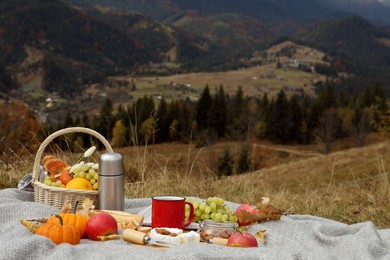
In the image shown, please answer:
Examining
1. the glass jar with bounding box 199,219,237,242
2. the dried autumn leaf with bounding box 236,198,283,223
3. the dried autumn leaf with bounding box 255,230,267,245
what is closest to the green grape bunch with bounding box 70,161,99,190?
the glass jar with bounding box 199,219,237,242

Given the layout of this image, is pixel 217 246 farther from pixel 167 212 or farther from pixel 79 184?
pixel 79 184

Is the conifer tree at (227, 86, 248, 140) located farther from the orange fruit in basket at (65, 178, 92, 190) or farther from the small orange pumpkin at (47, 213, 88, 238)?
the small orange pumpkin at (47, 213, 88, 238)

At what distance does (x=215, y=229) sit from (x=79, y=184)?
136cm

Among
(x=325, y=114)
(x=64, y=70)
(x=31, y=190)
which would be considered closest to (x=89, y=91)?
(x=64, y=70)

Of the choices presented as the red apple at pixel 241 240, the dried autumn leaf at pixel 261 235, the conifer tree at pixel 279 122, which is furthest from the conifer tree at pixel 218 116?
the red apple at pixel 241 240

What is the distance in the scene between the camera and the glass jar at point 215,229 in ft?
12.3

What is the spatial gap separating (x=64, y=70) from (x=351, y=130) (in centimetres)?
14998

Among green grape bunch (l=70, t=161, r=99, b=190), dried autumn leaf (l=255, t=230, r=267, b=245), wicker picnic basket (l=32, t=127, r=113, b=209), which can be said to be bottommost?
dried autumn leaf (l=255, t=230, r=267, b=245)

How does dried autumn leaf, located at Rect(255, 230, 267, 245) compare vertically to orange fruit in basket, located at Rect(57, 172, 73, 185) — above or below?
below

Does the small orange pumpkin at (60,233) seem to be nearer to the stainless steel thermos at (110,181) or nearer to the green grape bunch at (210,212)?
the stainless steel thermos at (110,181)

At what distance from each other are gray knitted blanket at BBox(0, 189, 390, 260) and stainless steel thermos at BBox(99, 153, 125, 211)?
1.74ft

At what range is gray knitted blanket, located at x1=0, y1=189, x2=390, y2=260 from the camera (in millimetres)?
3195

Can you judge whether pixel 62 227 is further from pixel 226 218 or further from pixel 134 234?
pixel 226 218

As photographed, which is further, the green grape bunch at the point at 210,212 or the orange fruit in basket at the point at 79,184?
the orange fruit in basket at the point at 79,184
